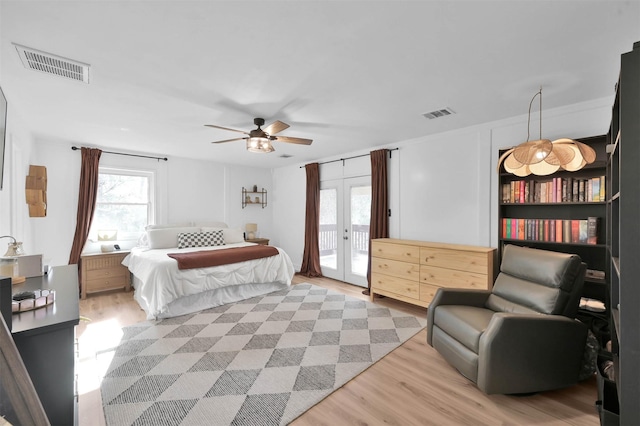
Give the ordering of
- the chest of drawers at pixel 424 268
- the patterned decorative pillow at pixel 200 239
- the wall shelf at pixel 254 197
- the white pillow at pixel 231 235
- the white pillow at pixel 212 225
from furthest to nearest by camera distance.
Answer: the wall shelf at pixel 254 197, the white pillow at pixel 212 225, the white pillow at pixel 231 235, the patterned decorative pillow at pixel 200 239, the chest of drawers at pixel 424 268

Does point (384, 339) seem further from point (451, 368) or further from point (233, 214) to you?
point (233, 214)

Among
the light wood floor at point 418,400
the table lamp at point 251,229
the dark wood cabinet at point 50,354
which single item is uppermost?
the table lamp at point 251,229

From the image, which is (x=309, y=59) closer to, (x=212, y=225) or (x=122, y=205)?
(x=212, y=225)

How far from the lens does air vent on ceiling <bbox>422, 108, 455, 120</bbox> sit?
3.11 metres

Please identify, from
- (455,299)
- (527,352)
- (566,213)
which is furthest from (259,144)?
(566,213)

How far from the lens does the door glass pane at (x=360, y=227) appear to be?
498cm

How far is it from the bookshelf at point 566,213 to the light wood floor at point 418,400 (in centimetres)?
121

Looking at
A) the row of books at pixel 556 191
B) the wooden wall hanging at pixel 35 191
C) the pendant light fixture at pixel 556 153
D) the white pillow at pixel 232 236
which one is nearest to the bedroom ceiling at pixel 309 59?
the pendant light fixture at pixel 556 153

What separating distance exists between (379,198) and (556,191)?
7.23 ft

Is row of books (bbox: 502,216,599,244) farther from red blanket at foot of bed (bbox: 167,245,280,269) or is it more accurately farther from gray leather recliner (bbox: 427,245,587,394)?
red blanket at foot of bed (bbox: 167,245,280,269)

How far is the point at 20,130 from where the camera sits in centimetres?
329

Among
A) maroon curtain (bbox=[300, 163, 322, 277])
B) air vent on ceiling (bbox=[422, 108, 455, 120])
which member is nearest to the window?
maroon curtain (bbox=[300, 163, 322, 277])

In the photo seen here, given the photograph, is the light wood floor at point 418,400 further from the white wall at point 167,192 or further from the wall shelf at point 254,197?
the wall shelf at point 254,197

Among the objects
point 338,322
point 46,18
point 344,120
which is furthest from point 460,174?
point 46,18
